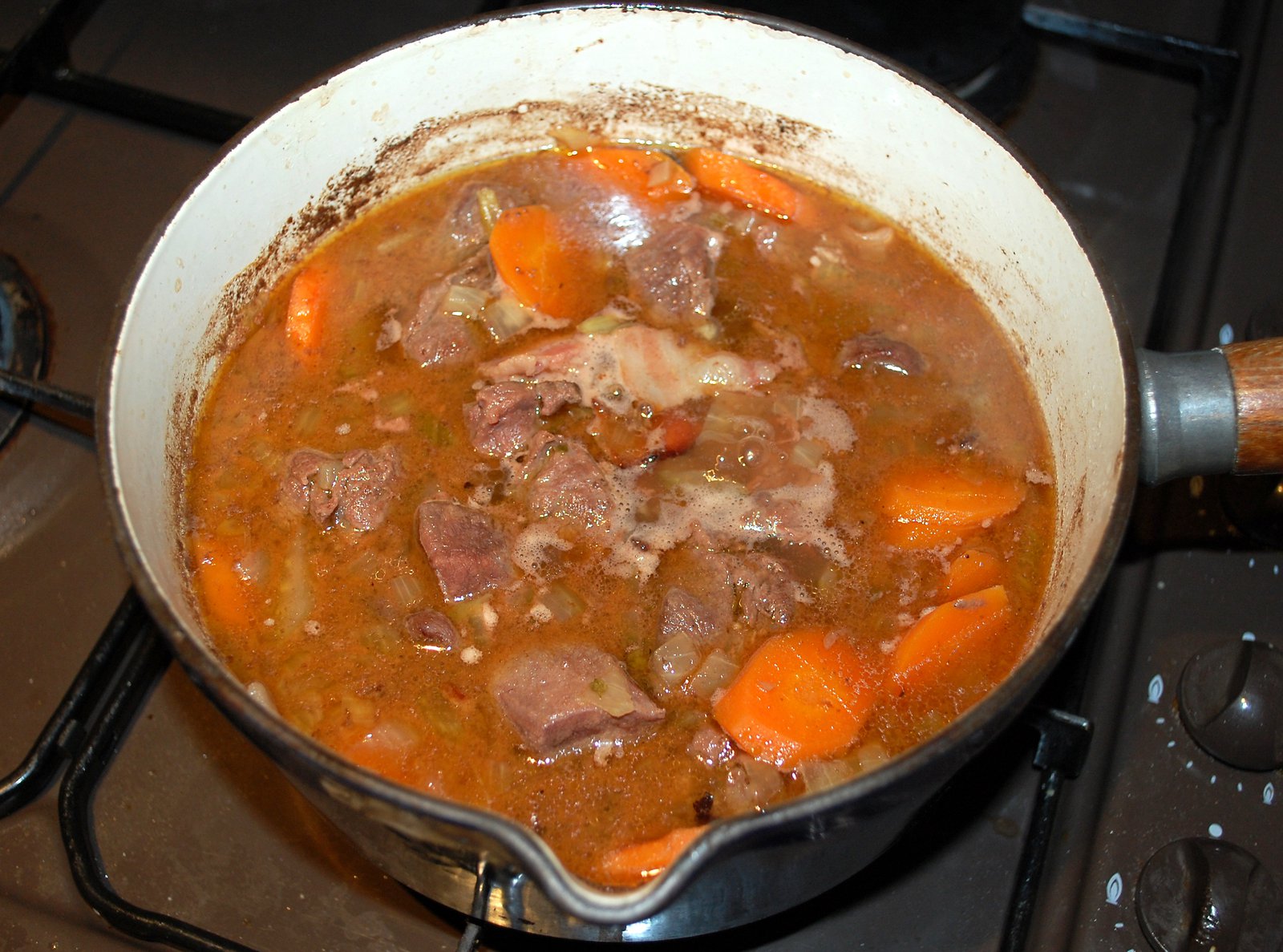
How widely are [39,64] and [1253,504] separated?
113 inches

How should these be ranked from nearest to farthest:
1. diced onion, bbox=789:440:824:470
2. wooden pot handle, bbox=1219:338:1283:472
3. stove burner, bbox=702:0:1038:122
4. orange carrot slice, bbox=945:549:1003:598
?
wooden pot handle, bbox=1219:338:1283:472
orange carrot slice, bbox=945:549:1003:598
diced onion, bbox=789:440:824:470
stove burner, bbox=702:0:1038:122

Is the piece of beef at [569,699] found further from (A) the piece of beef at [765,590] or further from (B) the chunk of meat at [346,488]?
(B) the chunk of meat at [346,488]

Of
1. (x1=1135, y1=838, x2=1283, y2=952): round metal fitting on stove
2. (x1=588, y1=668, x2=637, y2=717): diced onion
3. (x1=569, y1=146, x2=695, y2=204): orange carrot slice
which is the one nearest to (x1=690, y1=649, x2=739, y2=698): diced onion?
(x1=588, y1=668, x2=637, y2=717): diced onion

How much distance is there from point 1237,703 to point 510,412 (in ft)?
4.43

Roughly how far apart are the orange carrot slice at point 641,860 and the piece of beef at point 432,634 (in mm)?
432

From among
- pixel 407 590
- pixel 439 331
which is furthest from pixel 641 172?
pixel 407 590

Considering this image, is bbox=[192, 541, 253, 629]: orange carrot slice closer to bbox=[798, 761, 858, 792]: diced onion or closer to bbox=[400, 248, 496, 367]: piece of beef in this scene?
bbox=[400, 248, 496, 367]: piece of beef

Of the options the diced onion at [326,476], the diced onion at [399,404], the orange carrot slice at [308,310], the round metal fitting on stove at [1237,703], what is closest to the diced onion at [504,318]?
the diced onion at [399,404]

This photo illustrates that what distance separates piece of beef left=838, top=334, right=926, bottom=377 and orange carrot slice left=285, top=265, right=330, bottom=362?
104 cm

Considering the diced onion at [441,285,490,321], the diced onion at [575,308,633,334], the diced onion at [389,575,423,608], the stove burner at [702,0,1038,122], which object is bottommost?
the diced onion at [389,575,423,608]

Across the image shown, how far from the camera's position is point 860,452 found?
81.4 inches

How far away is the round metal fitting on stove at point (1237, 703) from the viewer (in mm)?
1862

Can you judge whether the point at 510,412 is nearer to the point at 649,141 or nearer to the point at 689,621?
the point at 689,621

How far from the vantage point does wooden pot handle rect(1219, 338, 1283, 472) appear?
155cm
